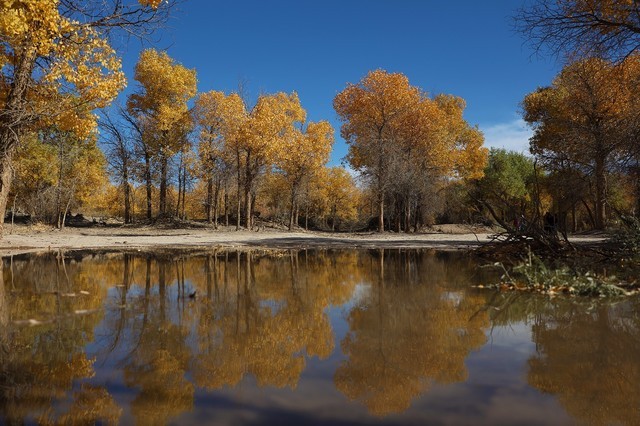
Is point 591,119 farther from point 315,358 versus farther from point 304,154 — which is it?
point 315,358

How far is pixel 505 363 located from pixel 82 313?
12.2 feet

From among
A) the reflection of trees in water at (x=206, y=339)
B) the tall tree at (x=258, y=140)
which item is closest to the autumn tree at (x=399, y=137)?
the tall tree at (x=258, y=140)

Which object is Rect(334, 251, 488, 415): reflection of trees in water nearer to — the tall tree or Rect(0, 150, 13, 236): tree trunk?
Rect(0, 150, 13, 236): tree trunk

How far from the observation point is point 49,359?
2.70 meters

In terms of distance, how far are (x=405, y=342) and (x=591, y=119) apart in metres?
22.2

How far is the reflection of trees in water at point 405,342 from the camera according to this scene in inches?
91.4

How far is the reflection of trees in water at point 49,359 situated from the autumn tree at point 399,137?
22206 millimetres

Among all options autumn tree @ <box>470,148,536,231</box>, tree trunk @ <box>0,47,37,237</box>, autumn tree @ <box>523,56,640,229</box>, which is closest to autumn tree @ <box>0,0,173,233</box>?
tree trunk @ <box>0,47,37,237</box>

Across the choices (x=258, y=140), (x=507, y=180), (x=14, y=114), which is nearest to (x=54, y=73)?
(x=14, y=114)

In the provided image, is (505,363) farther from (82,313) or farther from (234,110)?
(234,110)

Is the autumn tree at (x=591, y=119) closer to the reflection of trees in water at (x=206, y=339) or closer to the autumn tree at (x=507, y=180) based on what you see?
the reflection of trees in water at (x=206, y=339)

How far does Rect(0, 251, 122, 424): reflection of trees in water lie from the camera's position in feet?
6.59

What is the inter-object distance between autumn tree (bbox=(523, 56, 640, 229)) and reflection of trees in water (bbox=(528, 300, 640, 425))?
5.66m

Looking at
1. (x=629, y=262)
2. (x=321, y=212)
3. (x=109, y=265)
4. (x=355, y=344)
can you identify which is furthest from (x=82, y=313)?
(x=321, y=212)
